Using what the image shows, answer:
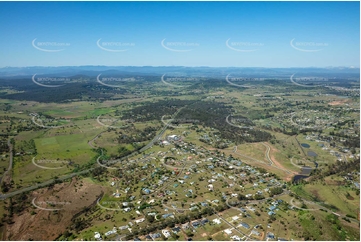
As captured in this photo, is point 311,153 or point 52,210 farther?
point 311,153

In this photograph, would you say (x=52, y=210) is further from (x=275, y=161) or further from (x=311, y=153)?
(x=311, y=153)

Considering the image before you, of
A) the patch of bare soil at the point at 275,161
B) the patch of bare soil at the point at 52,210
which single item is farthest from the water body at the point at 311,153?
the patch of bare soil at the point at 52,210

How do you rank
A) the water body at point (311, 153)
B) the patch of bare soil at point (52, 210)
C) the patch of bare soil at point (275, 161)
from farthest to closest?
the water body at point (311, 153)
the patch of bare soil at point (275, 161)
the patch of bare soil at point (52, 210)

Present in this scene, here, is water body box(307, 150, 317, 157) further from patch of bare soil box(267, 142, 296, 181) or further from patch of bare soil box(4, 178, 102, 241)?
patch of bare soil box(4, 178, 102, 241)

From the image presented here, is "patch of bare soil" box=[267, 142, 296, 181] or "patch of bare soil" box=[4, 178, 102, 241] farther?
"patch of bare soil" box=[267, 142, 296, 181]

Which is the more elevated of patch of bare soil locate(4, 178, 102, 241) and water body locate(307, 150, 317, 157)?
water body locate(307, 150, 317, 157)

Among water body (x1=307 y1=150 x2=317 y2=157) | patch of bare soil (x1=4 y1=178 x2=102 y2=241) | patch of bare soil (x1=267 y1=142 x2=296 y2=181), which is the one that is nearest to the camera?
patch of bare soil (x1=4 y1=178 x2=102 y2=241)

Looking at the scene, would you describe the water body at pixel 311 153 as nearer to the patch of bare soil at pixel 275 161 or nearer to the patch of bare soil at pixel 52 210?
the patch of bare soil at pixel 275 161

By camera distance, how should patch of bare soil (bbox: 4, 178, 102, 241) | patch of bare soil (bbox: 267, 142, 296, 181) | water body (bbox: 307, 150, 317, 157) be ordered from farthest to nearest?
water body (bbox: 307, 150, 317, 157) < patch of bare soil (bbox: 267, 142, 296, 181) < patch of bare soil (bbox: 4, 178, 102, 241)

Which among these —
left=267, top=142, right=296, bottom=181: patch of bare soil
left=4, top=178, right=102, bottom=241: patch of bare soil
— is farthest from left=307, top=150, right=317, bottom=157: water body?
left=4, top=178, right=102, bottom=241: patch of bare soil

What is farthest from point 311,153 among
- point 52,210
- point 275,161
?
point 52,210
